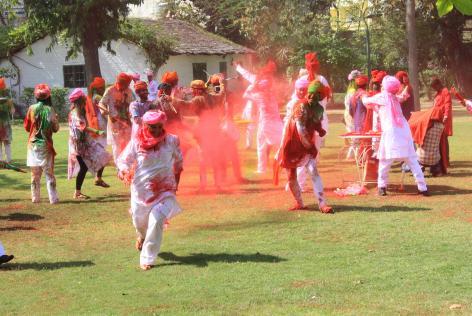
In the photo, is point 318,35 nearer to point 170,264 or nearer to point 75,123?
point 75,123

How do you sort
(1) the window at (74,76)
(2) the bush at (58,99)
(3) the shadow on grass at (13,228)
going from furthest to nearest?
(1) the window at (74,76)
(2) the bush at (58,99)
(3) the shadow on grass at (13,228)

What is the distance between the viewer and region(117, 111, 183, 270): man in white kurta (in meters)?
8.06

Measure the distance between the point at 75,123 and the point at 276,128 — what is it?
393 cm

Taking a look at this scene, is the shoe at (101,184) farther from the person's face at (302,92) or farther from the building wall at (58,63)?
the building wall at (58,63)

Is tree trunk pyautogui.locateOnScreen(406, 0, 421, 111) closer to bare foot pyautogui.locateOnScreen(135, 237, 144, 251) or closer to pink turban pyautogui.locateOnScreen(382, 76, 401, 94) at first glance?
pink turban pyautogui.locateOnScreen(382, 76, 401, 94)

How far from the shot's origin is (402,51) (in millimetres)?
45125

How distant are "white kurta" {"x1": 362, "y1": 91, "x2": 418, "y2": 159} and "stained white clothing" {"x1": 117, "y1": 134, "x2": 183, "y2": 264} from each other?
440 cm

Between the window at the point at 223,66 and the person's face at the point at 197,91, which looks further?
the window at the point at 223,66

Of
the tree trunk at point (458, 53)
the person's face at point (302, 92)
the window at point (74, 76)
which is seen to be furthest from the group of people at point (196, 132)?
the tree trunk at point (458, 53)

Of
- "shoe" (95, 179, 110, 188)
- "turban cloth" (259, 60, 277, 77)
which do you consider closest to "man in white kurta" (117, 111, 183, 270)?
"shoe" (95, 179, 110, 188)

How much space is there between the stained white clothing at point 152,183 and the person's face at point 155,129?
4.4 inches

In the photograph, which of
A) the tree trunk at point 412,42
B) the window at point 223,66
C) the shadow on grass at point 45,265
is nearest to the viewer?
the shadow on grass at point 45,265

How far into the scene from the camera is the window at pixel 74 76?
40.7 meters

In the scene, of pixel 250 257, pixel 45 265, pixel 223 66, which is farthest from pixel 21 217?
pixel 223 66
